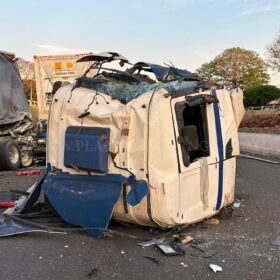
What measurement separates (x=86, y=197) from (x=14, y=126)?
7671 millimetres

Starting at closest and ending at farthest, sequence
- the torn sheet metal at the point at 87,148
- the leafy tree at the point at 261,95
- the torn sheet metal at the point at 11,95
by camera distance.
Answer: the torn sheet metal at the point at 87,148 < the torn sheet metal at the point at 11,95 < the leafy tree at the point at 261,95

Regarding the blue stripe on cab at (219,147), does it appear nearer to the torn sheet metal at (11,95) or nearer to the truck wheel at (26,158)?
the torn sheet metal at (11,95)

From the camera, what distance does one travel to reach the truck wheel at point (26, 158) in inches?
466

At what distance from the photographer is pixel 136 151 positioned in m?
4.62

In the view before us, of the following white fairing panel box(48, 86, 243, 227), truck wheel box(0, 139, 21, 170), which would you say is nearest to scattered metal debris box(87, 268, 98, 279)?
white fairing panel box(48, 86, 243, 227)

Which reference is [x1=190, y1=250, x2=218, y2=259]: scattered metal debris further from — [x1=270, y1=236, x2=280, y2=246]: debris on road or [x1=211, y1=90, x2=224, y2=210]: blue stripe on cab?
[x1=211, y1=90, x2=224, y2=210]: blue stripe on cab

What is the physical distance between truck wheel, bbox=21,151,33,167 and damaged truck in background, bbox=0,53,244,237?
650 centimetres

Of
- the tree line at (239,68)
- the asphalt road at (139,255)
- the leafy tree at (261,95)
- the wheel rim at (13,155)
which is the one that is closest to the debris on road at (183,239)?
the asphalt road at (139,255)

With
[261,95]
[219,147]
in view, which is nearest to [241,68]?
[261,95]

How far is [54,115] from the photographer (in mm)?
5223

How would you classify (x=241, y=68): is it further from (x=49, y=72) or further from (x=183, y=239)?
(x=183, y=239)

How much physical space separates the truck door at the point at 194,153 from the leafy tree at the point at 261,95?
28.7 m

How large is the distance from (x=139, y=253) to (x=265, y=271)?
125cm

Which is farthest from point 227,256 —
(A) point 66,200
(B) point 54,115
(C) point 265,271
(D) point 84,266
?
(B) point 54,115
